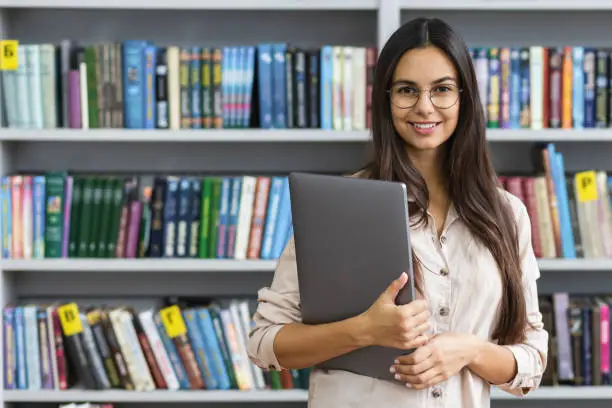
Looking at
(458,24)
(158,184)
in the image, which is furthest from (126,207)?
(458,24)

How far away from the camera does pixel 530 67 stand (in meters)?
2.48

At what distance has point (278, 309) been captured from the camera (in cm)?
133

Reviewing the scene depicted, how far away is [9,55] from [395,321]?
5.74 ft

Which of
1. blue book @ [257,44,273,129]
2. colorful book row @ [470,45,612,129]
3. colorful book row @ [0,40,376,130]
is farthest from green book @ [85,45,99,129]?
colorful book row @ [470,45,612,129]

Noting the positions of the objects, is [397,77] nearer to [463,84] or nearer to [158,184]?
[463,84]

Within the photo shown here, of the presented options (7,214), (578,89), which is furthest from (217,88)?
(578,89)

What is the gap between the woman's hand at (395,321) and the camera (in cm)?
117

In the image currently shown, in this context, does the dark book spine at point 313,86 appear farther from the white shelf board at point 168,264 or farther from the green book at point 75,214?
the green book at point 75,214

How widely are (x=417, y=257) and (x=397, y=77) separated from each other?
283 millimetres

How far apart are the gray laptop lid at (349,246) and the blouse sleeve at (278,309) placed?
0.06 m

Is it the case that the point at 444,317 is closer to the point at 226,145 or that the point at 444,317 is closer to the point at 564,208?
the point at 564,208

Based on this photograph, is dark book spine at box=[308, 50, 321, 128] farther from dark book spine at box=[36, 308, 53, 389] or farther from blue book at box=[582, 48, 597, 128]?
dark book spine at box=[36, 308, 53, 389]

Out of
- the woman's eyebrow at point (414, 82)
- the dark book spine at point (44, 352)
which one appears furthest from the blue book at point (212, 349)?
the woman's eyebrow at point (414, 82)

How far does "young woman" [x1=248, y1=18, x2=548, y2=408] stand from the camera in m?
1.29
